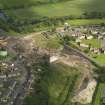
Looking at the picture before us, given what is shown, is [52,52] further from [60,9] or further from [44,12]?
[60,9]

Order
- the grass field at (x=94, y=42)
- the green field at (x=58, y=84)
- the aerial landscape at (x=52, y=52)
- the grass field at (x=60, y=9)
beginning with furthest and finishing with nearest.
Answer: the grass field at (x=60, y=9) < the grass field at (x=94, y=42) < the aerial landscape at (x=52, y=52) < the green field at (x=58, y=84)

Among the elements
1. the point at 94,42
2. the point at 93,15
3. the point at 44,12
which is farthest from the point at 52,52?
the point at 93,15

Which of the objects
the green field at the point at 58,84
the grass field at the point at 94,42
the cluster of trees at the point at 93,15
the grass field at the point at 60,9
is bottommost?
the green field at the point at 58,84

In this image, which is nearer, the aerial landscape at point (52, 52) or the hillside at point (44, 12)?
the aerial landscape at point (52, 52)

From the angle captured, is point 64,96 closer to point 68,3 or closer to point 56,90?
point 56,90

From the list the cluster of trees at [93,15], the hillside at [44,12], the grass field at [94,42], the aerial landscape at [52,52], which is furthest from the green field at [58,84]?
the cluster of trees at [93,15]

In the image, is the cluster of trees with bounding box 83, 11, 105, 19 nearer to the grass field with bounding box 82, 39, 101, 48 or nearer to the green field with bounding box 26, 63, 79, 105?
the grass field with bounding box 82, 39, 101, 48

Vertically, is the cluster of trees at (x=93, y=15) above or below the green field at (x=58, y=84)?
above

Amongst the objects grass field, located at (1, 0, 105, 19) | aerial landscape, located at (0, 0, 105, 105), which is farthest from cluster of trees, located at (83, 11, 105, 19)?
grass field, located at (1, 0, 105, 19)

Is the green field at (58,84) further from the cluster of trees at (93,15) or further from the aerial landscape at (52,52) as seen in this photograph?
the cluster of trees at (93,15)

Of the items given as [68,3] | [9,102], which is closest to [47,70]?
[9,102]
